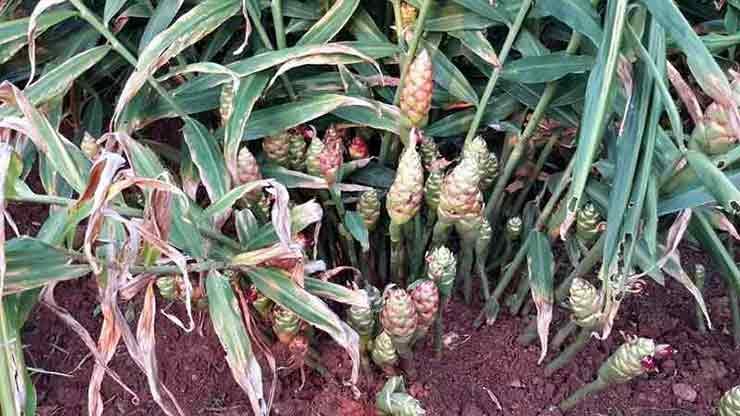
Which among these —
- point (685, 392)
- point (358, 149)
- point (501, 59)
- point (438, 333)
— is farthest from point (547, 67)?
point (685, 392)

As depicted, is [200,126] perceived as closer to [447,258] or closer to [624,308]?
[447,258]

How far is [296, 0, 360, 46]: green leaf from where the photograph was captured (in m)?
1.06

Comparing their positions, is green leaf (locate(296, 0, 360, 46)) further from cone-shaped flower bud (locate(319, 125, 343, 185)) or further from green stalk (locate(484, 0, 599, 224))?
green stalk (locate(484, 0, 599, 224))

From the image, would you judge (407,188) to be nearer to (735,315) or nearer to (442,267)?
(442,267)

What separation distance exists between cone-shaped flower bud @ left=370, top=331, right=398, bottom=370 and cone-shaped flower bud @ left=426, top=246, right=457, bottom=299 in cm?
9

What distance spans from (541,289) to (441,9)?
1.29ft

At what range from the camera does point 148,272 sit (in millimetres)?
799

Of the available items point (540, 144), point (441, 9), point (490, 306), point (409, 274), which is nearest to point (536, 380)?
point (490, 306)

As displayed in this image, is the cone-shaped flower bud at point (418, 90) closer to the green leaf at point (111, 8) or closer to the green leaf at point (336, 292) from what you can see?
the green leaf at point (336, 292)

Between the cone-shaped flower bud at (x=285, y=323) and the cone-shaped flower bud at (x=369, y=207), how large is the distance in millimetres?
162

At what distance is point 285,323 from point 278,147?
0.24m

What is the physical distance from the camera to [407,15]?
1075 mm

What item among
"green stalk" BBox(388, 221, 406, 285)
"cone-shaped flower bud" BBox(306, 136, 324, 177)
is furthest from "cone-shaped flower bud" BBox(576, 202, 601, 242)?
"cone-shaped flower bud" BBox(306, 136, 324, 177)

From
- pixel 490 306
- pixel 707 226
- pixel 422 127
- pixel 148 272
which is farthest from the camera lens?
pixel 490 306
